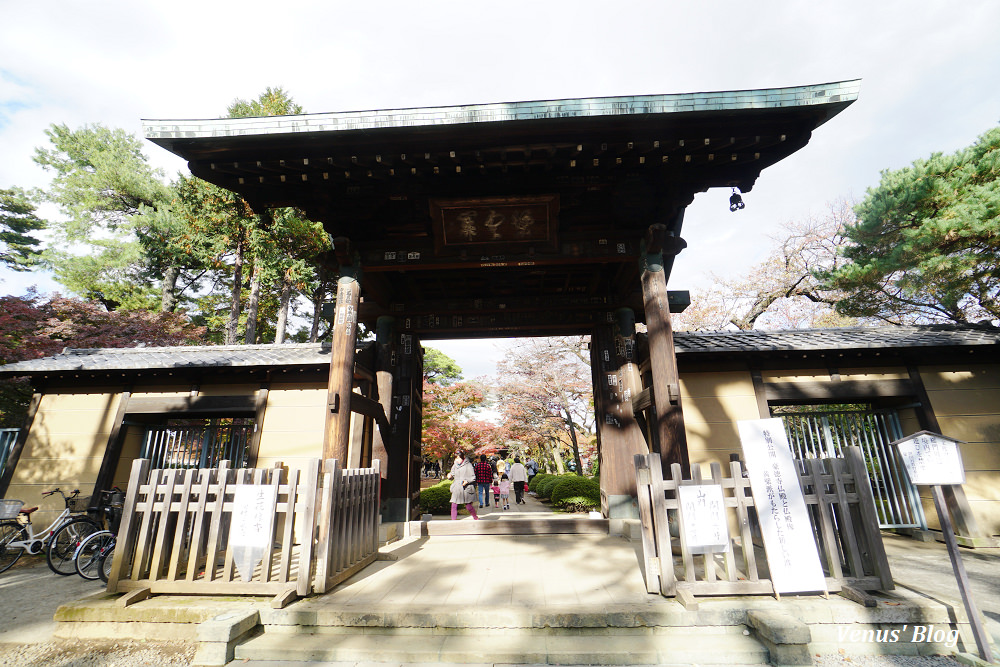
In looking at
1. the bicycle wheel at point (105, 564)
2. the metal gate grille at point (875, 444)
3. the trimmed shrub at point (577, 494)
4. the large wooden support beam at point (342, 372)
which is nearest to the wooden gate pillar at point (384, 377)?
the large wooden support beam at point (342, 372)

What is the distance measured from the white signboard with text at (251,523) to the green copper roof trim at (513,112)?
4.10m

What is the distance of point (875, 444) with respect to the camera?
774 cm

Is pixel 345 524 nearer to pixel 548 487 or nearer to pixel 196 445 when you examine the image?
pixel 196 445

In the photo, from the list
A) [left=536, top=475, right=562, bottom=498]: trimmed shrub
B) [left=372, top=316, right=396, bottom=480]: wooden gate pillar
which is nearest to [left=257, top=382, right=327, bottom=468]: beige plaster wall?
[left=372, top=316, right=396, bottom=480]: wooden gate pillar

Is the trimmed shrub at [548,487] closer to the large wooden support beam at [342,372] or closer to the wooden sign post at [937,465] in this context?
the large wooden support beam at [342,372]

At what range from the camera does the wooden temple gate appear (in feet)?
16.2

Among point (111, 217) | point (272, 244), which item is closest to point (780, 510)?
point (272, 244)

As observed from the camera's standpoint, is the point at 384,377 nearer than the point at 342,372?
No

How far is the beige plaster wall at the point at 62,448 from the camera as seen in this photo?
26.2ft

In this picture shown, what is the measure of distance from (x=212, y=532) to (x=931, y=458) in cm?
646

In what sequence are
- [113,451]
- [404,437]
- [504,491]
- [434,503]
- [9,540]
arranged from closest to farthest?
1. [9,540]
2. [404,437]
3. [113,451]
4. [434,503]
5. [504,491]

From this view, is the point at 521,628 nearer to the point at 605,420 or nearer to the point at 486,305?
the point at 605,420

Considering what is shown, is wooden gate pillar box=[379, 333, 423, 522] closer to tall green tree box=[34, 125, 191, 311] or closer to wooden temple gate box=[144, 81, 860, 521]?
wooden temple gate box=[144, 81, 860, 521]

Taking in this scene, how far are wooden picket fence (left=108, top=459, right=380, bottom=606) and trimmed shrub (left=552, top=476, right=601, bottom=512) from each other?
306 inches
